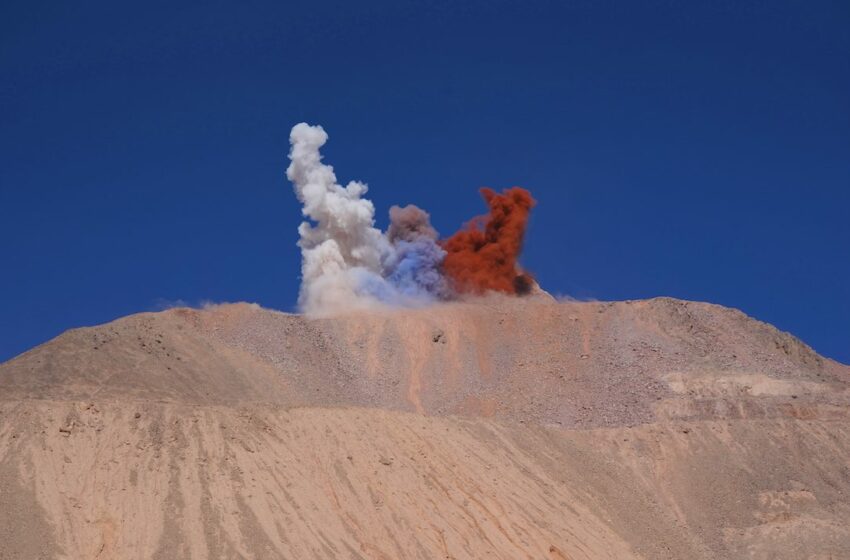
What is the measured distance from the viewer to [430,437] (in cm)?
5138

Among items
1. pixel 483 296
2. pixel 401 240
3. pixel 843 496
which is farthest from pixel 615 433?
pixel 401 240

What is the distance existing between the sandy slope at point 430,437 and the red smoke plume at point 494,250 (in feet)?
18.0

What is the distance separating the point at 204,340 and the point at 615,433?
2289 cm

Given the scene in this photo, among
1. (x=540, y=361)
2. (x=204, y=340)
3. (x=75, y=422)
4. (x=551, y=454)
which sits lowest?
(x=75, y=422)

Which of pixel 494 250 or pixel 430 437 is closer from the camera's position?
pixel 430 437

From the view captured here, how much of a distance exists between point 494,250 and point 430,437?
118 ft

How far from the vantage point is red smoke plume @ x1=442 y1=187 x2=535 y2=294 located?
277 ft

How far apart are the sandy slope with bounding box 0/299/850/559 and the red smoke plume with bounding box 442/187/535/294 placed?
5479 millimetres

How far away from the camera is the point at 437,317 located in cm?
7625

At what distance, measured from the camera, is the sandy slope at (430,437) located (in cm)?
4247

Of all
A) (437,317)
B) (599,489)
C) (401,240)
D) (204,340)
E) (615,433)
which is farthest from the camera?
(401,240)

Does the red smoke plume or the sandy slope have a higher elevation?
the red smoke plume

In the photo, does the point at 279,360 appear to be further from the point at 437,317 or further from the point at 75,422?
the point at 75,422

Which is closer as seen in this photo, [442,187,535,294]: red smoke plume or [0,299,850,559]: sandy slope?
[0,299,850,559]: sandy slope
